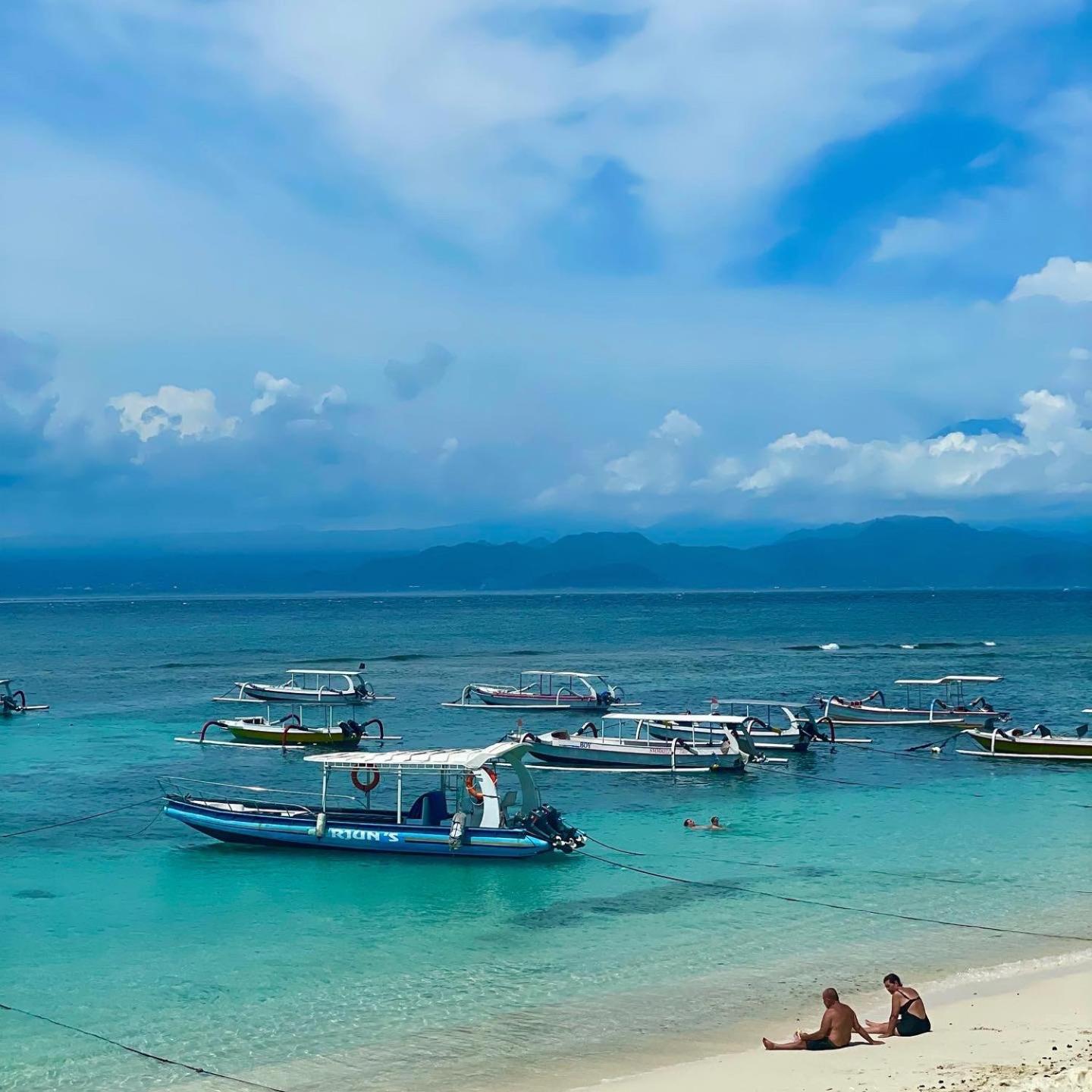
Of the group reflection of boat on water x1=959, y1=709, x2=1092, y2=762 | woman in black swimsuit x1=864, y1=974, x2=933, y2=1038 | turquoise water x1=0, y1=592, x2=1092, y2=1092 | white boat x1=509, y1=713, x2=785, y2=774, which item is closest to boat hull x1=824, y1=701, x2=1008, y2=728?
turquoise water x1=0, y1=592, x2=1092, y2=1092

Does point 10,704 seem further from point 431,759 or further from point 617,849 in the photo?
A: point 617,849

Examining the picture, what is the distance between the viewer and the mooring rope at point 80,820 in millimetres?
41531

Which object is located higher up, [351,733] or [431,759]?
[431,759]

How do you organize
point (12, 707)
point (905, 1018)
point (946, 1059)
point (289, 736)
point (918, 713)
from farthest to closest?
1. point (12, 707)
2. point (918, 713)
3. point (289, 736)
4. point (905, 1018)
5. point (946, 1059)

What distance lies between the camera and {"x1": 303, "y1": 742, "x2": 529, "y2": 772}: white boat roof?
37.1m

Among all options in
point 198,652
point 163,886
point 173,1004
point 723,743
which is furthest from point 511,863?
point 198,652

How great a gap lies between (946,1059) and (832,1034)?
76.0 inches

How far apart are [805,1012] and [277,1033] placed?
1057 centimetres

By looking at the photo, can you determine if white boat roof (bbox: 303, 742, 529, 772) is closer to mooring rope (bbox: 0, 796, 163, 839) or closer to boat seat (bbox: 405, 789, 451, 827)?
boat seat (bbox: 405, 789, 451, 827)

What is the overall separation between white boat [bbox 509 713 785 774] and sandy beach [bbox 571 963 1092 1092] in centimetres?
2908

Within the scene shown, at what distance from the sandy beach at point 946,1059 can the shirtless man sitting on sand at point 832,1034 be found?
16 centimetres

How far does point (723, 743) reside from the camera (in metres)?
54.2

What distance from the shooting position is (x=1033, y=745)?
181ft

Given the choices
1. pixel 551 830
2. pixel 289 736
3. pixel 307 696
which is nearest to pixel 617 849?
pixel 551 830
